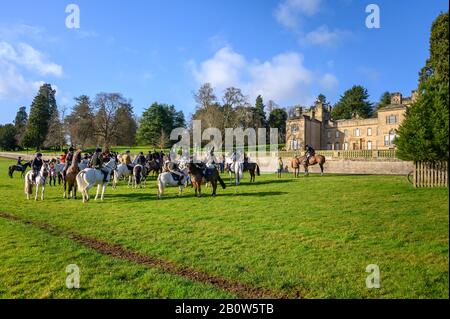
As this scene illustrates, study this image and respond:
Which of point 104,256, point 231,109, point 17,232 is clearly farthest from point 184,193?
point 231,109

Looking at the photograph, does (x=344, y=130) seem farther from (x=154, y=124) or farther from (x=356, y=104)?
(x=154, y=124)

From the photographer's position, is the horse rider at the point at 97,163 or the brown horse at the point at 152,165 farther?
the brown horse at the point at 152,165

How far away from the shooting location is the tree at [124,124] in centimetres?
6962

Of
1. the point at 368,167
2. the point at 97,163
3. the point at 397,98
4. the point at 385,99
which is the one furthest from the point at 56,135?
the point at 385,99

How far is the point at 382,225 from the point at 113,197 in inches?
515

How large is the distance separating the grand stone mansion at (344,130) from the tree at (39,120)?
6546 cm

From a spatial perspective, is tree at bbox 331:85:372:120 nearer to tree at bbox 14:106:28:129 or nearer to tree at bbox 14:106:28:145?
tree at bbox 14:106:28:145

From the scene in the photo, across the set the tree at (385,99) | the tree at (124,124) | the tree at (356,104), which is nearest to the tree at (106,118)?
the tree at (124,124)

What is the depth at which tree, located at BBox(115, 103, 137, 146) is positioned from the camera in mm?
69625

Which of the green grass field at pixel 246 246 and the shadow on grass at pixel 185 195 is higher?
the shadow on grass at pixel 185 195

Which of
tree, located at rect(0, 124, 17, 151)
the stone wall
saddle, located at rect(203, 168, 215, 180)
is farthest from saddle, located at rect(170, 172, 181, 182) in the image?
tree, located at rect(0, 124, 17, 151)

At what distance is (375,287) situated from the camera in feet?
18.7

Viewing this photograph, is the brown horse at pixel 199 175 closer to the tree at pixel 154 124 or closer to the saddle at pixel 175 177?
the saddle at pixel 175 177

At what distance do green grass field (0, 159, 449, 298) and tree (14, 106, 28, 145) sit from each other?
90.9 metres
